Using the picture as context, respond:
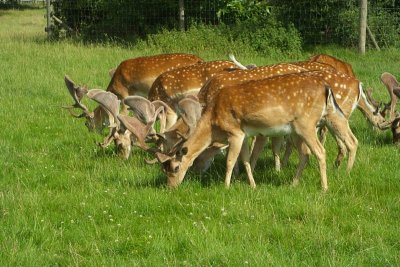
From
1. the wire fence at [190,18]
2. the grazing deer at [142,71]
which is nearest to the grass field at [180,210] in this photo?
the grazing deer at [142,71]

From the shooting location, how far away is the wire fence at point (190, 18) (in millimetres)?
17500

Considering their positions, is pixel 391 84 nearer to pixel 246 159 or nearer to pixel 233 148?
pixel 246 159

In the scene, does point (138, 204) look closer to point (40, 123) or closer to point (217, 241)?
point (217, 241)

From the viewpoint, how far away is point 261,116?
278 inches

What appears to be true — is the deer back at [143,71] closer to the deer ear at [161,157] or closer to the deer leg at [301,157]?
the deer leg at [301,157]

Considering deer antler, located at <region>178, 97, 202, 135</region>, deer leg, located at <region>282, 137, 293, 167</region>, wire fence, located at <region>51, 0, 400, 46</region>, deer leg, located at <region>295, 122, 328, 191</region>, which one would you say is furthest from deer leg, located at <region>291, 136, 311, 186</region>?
wire fence, located at <region>51, 0, 400, 46</region>

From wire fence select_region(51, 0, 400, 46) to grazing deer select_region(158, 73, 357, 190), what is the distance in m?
10.7

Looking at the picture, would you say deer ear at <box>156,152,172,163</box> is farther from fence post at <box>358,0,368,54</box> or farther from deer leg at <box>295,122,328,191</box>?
fence post at <box>358,0,368,54</box>

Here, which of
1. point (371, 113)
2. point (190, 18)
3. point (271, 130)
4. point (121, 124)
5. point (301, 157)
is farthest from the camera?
point (190, 18)

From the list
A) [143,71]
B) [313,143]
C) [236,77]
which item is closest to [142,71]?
[143,71]

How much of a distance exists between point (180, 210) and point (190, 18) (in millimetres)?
13167

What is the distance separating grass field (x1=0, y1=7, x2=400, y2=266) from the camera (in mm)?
5246

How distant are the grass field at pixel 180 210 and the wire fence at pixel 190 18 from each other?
26.6 ft

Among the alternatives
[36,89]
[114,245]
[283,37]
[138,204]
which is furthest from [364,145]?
[283,37]
